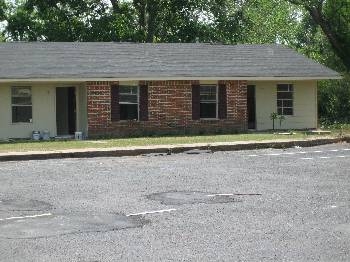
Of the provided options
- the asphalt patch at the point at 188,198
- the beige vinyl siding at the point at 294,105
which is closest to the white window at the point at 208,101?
the beige vinyl siding at the point at 294,105

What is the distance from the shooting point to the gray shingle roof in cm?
2631

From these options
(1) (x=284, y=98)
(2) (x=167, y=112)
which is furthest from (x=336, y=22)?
(2) (x=167, y=112)

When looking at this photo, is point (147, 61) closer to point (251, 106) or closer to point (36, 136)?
point (251, 106)

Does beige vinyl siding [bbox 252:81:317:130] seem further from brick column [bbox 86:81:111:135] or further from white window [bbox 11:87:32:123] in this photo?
white window [bbox 11:87:32:123]

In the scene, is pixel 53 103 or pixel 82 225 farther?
pixel 53 103

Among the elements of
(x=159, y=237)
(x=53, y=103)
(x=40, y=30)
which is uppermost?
(x=40, y=30)

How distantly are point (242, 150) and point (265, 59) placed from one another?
11258mm

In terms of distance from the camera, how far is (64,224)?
873 cm

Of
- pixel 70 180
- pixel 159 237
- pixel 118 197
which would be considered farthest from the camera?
pixel 70 180

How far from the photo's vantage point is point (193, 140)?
23.4 metres

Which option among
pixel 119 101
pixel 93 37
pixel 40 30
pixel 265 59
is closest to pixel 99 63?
pixel 119 101

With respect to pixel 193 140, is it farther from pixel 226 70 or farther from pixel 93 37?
pixel 93 37

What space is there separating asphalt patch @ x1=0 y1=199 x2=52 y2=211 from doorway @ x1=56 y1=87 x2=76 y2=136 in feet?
55.1

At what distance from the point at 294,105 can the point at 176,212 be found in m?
21.6
